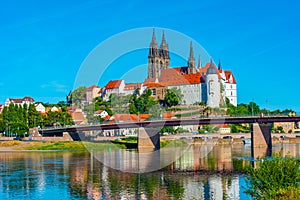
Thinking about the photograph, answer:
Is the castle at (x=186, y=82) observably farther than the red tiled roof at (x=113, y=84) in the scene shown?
No

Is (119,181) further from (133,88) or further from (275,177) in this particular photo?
(133,88)

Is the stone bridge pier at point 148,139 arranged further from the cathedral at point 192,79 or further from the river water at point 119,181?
the cathedral at point 192,79

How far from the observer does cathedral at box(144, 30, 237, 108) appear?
14962cm

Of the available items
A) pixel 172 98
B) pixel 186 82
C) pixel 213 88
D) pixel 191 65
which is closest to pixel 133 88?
pixel 186 82

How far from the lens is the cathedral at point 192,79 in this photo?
150m

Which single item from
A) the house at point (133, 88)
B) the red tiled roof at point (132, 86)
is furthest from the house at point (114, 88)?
the house at point (133, 88)

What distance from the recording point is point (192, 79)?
161375 millimetres

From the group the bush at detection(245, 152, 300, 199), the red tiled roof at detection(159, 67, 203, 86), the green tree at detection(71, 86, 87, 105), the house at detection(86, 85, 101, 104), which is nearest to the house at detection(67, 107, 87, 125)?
the green tree at detection(71, 86, 87, 105)

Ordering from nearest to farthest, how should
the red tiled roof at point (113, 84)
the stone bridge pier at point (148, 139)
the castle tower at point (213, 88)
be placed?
the stone bridge pier at point (148, 139) < the castle tower at point (213, 88) < the red tiled roof at point (113, 84)

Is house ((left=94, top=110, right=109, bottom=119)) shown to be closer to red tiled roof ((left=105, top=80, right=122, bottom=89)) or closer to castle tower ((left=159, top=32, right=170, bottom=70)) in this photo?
red tiled roof ((left=105, top=80, right=122, bottom=89))

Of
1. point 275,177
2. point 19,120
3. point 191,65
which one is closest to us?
point 275,177

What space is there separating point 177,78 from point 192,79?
7.65 metres

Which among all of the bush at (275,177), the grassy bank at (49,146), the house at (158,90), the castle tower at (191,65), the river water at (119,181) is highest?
the castle tower at (191,65)

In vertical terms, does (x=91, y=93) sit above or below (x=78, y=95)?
above
